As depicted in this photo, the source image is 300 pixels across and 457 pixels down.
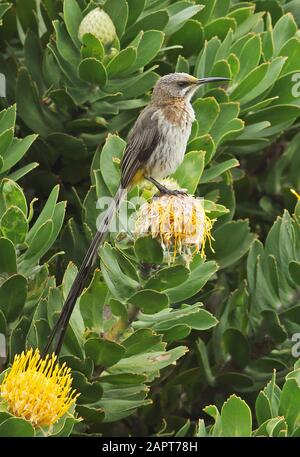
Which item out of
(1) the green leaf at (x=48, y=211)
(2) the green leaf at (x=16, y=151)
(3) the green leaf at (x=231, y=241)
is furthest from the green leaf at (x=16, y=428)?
(3) the green leaf at (x=231, y=241)

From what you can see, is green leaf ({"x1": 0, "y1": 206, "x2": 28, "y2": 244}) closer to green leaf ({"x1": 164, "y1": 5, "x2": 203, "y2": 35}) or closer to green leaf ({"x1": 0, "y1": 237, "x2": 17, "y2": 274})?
green leaf ({"x1": 0, "y1": 237, "x2": 17, "y2": 274})

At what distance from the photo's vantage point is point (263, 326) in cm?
440

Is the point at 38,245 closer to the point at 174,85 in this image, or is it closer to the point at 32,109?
the point at 32,109

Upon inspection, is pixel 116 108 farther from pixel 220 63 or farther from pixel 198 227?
pixel 198 227

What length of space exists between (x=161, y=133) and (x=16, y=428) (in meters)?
1.74

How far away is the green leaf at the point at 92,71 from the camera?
4.22 metres

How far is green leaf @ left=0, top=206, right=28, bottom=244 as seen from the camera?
3.74 m

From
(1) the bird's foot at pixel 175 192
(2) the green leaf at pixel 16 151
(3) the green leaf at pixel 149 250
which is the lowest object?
(3) the green leaf at pixel 149 250

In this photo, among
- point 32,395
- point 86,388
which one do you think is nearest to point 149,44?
point 86,388

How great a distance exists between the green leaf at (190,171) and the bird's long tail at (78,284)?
0.73 feet

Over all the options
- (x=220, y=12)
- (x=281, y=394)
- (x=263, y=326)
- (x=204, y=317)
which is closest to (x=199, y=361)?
(x=263, y=326)

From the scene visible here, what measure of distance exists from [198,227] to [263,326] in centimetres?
88

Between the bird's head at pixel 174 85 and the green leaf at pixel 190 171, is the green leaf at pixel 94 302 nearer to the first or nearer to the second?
the green leaf at pixel 190 171

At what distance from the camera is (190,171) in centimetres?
410
